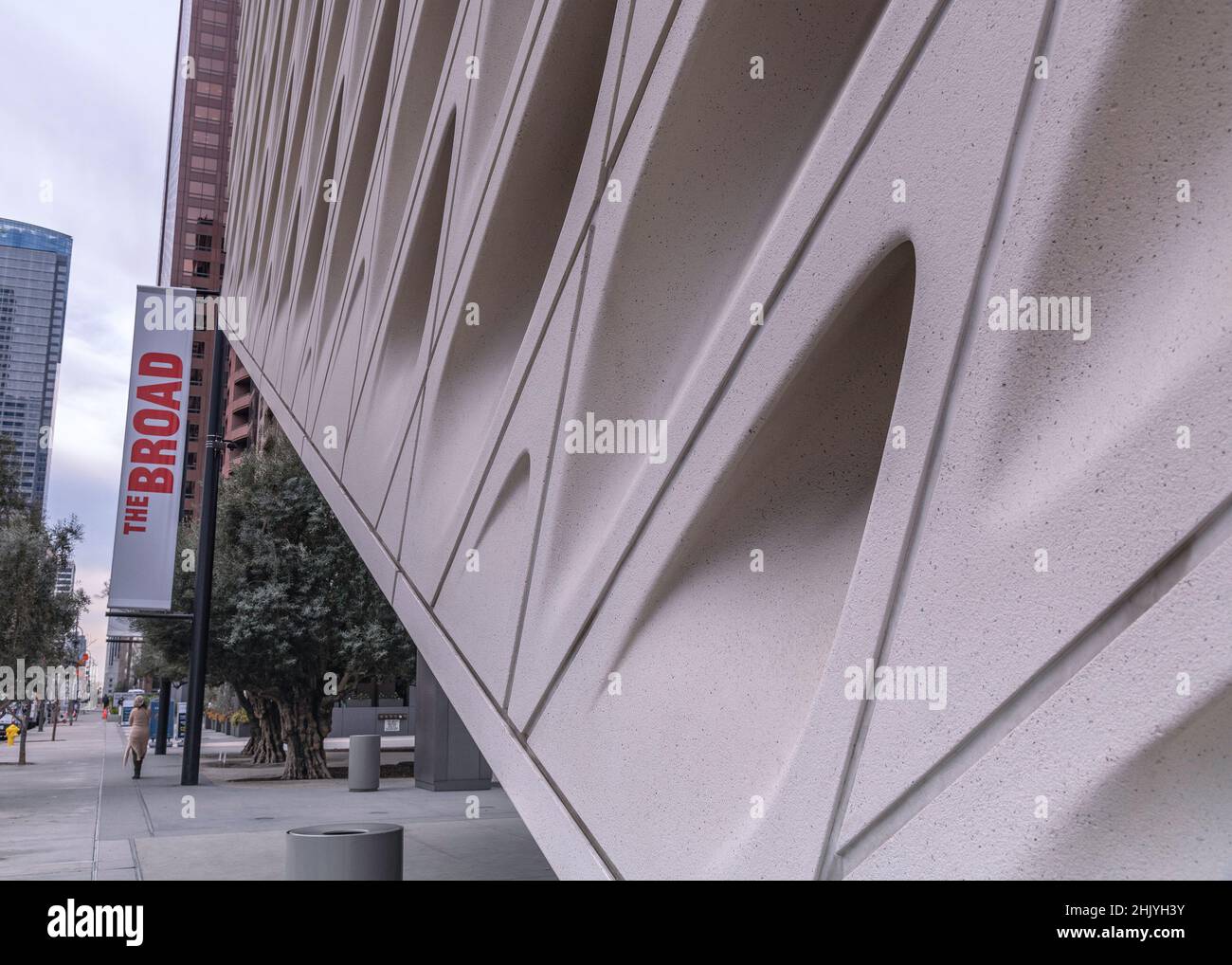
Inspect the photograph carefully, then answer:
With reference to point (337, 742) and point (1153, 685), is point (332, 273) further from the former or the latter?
point (337, 742)

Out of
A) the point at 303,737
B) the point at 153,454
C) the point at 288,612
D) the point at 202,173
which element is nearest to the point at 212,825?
the point at 153,454

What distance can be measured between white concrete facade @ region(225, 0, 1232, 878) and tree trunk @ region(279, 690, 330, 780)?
15701mm

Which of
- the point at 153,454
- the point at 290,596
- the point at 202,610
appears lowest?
the point at 202,610

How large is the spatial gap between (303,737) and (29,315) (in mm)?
39701

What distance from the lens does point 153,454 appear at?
56.1ft

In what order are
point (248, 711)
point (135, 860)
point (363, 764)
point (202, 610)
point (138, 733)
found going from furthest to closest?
point (248, 711) → point (138, 733) → point (363, 764) → point (202, 610) → point (135, 860)

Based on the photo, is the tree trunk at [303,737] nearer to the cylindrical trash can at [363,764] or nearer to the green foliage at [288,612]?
the green foliage at [288,612]

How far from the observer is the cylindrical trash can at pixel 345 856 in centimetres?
676

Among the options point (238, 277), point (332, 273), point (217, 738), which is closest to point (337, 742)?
point (217, 738)

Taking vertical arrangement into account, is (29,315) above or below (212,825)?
above

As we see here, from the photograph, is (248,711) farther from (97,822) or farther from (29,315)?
(29,315)

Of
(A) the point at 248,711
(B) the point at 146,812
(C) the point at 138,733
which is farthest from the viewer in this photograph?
(A) the point at 248,711
